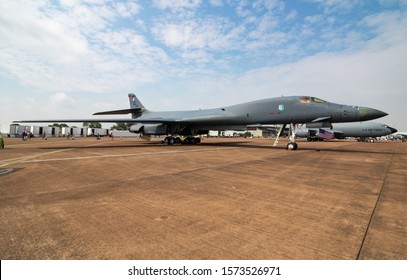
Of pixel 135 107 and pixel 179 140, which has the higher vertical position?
pixel 135 107

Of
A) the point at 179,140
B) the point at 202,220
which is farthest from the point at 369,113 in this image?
the point at 179,140

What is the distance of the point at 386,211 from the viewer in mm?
2707

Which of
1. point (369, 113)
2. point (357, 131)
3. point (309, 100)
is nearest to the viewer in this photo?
point (369, 113)

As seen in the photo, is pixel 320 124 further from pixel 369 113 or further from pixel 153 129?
pixel 153 129

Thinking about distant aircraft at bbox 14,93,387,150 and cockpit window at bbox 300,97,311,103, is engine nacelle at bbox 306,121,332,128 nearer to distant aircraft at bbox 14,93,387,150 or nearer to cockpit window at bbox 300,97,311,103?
distant aircraft at bbox 14,93,387,150

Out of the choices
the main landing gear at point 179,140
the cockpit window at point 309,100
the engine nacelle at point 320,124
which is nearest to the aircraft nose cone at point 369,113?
the engine nacelle at point 320,124

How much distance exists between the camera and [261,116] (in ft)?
44.2

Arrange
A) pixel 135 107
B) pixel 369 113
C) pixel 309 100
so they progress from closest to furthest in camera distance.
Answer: pixel 369 113
pixel 309 100
pixel 135 107

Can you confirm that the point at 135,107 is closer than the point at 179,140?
No

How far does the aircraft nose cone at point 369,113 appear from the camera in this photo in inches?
382

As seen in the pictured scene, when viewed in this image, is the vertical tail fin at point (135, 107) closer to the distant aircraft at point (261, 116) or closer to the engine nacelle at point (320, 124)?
the distant aircraft at point (261, 116)

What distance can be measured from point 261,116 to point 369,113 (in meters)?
5.51
